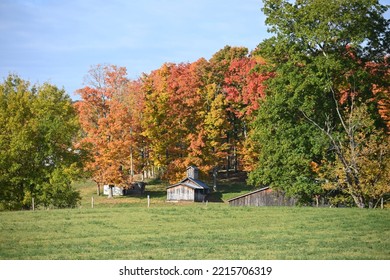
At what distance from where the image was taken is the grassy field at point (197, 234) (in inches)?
710

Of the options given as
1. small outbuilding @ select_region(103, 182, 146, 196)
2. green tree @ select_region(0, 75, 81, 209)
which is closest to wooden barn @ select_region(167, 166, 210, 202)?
small outbuilding @ select_region(103, 182, 146, 196)

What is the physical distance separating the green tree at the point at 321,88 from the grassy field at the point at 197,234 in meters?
4.35

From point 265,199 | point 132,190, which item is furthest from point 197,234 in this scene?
point 132,190

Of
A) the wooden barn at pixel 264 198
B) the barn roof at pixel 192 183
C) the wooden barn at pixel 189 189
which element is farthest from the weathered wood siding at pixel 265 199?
the wooden barn at pixel 189 189

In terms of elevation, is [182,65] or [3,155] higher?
[182,65]

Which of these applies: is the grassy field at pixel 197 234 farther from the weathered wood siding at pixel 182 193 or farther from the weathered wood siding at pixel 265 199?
the weathered wood siding at pixel 182 193

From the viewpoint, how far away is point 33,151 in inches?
1462

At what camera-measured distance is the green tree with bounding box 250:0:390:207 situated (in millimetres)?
32438

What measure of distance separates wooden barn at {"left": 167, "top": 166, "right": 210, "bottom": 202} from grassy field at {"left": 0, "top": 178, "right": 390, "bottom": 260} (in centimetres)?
2110

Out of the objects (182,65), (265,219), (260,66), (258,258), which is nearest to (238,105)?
(182,65)

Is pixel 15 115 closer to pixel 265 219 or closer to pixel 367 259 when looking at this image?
pixel 265 219

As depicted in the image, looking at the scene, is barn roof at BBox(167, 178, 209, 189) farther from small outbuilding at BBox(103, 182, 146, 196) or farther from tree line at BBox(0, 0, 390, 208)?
tree line at BBox(0, 0, 390, 208)

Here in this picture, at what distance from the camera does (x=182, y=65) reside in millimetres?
60688

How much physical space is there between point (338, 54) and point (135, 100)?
88.7 feet
